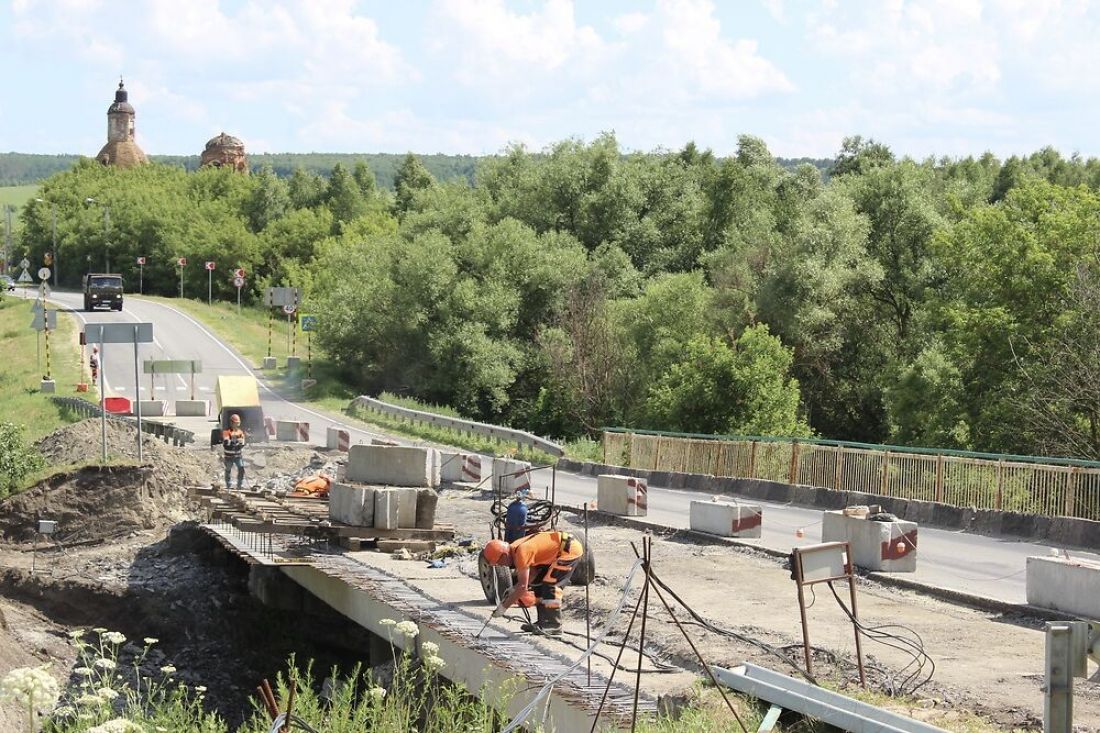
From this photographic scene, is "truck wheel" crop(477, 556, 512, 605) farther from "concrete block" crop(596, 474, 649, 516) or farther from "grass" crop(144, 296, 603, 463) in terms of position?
"grass" crop(144, 296, 603, 463)

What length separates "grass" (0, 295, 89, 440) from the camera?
5003 centimetres

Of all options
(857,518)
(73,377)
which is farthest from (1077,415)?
(73,377)

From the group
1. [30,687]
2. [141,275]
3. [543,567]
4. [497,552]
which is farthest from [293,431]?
[141,275]

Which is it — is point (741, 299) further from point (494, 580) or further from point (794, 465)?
point (494, 580)

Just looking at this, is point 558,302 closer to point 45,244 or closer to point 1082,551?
point 1082,551

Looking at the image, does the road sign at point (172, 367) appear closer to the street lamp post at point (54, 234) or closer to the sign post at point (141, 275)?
the sign post at point (141, 275)

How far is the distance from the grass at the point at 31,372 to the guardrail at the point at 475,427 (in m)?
11.0

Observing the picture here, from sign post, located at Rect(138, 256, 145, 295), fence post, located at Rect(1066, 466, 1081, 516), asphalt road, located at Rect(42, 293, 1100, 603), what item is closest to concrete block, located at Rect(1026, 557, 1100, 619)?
asphalt road, located at Rect(42, 293, 1100, 603)

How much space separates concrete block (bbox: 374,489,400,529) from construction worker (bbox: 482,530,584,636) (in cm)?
619

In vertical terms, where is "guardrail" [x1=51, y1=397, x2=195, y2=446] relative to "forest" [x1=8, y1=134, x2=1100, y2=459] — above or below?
below

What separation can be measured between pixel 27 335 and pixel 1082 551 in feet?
214

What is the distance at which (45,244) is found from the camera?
125 meters

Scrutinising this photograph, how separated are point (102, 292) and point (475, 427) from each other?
151 ft

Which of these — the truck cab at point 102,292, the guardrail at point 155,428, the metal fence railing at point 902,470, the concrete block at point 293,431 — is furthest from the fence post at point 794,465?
the truck cab at point 102,292
